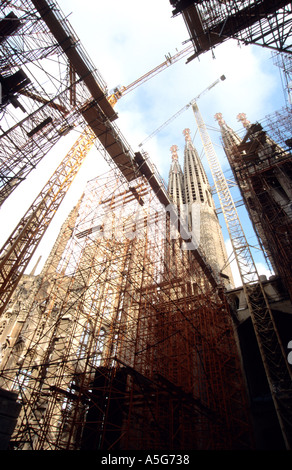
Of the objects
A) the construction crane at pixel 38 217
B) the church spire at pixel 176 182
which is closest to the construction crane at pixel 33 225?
the construction crane at pixel 38 217

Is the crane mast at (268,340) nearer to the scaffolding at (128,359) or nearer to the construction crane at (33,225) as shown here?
the scaffolding at (128,359)

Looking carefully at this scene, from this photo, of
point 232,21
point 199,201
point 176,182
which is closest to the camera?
point 232,21

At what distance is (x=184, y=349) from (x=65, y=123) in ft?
59.7

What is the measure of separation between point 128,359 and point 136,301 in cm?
435

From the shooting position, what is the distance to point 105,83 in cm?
1945

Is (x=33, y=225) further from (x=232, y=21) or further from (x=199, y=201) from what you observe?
(x=199, y=201)

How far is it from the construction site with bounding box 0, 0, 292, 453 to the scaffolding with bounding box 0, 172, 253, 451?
0.16m

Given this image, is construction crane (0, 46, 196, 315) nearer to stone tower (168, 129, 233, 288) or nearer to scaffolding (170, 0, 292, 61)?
scaffolding (170, 0, 292, 61)

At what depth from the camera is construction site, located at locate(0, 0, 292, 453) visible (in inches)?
516

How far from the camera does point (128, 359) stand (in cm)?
1741

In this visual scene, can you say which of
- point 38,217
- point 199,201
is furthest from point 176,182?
point 38,217

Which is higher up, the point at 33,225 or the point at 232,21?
the point at 232,21

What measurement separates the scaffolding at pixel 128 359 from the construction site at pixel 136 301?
16cm

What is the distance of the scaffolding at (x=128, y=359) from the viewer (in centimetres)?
1208
